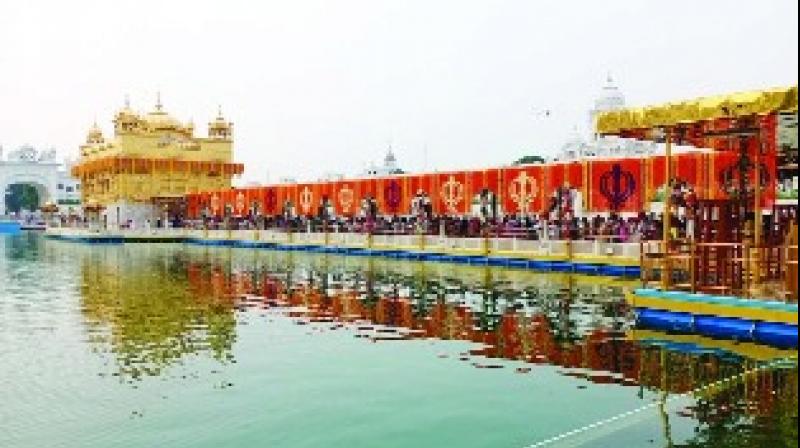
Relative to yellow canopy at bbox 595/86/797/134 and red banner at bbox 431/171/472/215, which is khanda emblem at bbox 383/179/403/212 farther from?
yellow canopy at bbox 595/86/797/134

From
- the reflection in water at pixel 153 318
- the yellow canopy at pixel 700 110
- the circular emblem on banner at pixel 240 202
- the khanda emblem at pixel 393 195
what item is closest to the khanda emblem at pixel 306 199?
the khanda emblem at pixel 393 195

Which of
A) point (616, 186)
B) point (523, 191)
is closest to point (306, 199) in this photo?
point (523, 191)

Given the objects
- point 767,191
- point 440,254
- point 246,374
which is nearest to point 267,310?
point 246,374

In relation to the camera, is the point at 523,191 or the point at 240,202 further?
the point at 240,202

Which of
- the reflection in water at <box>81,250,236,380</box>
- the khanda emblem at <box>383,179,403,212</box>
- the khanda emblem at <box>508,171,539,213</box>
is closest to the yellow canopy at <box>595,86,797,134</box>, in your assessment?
the reflection in water at <box>81,250,236,380</box>

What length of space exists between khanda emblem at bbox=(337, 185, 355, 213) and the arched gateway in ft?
256

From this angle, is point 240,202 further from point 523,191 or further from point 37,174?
point 37,174

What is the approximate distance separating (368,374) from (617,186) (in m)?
18.3

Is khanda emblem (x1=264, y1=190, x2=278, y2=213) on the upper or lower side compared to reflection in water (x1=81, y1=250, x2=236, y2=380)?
upper

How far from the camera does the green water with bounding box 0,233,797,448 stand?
327 inches

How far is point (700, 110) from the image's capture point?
12156 millimetres

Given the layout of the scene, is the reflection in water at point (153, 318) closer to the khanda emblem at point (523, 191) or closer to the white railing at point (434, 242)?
the white railing at point (434, 242)

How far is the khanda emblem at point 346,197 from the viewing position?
135 ft

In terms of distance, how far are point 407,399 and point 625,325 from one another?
6011mm
